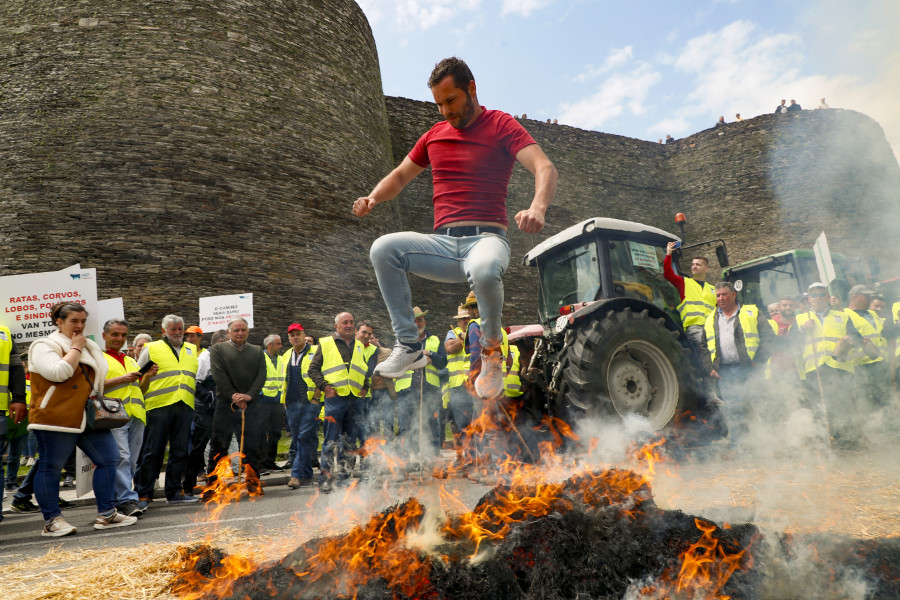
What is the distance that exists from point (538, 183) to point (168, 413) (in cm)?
589

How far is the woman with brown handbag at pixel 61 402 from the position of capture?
4.91 metres

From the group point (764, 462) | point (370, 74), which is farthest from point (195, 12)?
point (764, 462)

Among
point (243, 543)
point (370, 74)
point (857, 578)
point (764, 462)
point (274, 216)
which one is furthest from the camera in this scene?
point (370, 74)

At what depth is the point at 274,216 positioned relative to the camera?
48.8 ft

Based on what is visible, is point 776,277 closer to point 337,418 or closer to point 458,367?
point 458,367

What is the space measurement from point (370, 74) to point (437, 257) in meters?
18.0

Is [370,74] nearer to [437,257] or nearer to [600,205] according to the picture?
[600,205]

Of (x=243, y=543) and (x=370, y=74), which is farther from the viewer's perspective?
(x=370, y=74)

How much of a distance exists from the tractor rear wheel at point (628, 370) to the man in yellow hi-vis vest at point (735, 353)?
86 cm

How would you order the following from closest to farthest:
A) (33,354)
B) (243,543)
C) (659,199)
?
(243,543) → (33,354) → (659,199)

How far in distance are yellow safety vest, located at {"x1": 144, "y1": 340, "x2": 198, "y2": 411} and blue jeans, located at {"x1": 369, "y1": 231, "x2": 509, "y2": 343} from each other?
201 inches

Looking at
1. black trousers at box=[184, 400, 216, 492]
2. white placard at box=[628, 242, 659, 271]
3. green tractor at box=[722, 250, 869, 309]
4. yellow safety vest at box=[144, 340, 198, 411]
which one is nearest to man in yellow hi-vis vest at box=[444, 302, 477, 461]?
white placard at box=[628, 242, 659, 271]

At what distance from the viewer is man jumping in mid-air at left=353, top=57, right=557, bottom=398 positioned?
9.12 ft

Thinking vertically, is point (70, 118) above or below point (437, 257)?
above
